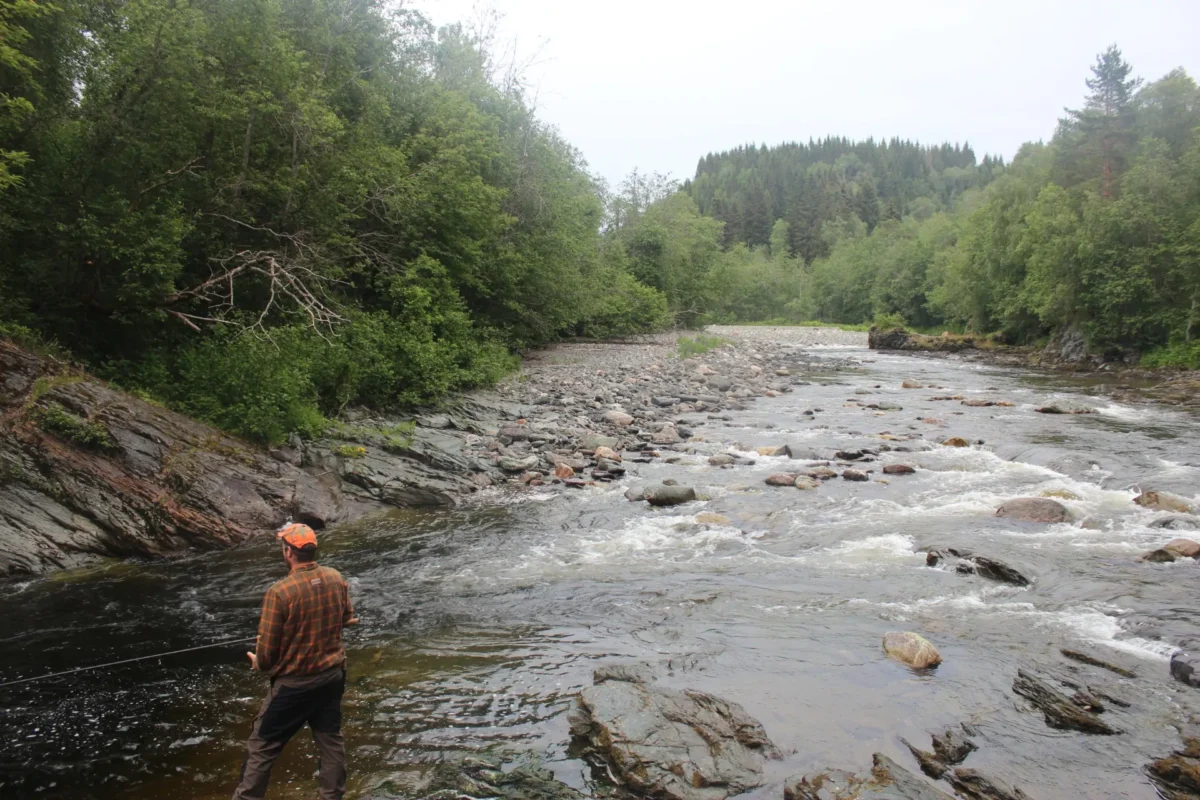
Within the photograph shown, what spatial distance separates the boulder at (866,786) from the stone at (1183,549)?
24.5 feet

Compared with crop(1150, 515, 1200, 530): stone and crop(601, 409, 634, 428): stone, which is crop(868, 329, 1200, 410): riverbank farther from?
crop(601, 409, 634, 428): stone

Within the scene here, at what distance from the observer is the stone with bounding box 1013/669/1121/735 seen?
20.3 feet

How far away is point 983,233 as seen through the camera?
190ft

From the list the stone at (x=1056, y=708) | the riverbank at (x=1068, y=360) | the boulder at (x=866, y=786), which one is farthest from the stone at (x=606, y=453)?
the riverbank at (x=1068, y=360)

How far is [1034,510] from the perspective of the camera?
12.3 meters

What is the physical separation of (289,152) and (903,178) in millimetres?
205347

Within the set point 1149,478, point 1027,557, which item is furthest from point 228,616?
point 1149,478

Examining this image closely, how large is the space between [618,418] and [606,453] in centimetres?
400

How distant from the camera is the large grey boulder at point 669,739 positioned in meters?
5.31

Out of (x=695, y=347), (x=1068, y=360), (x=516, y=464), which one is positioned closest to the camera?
(x=516, y=464)

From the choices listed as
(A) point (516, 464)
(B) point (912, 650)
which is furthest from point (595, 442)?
(B) point (912, 650)

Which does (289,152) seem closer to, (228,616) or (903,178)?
(228,616)

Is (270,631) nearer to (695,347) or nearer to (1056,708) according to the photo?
(1056,708)

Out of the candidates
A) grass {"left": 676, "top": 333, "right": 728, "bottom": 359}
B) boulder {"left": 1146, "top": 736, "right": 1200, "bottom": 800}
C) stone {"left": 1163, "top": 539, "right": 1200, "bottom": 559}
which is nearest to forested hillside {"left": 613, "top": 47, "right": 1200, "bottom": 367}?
grass {"left": 676, "top": 333, "right": 728, "bottom": 359}
